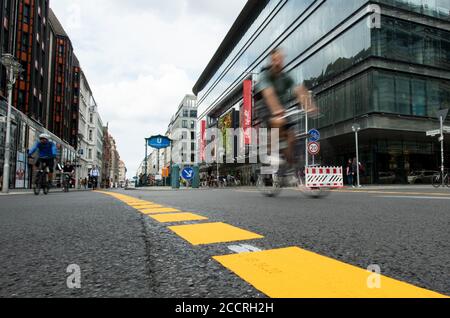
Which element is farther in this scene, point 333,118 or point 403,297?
point 333,118

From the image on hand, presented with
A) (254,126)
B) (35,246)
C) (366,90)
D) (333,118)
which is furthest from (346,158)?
Answer: (35,246)

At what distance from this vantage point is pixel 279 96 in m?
6.61

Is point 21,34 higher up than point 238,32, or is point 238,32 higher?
point 238,32

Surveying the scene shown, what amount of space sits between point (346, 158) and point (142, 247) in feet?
98.1

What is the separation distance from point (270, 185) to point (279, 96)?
217 cm

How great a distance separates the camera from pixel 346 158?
29.6m

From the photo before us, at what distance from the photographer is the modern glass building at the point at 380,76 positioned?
24.5 meters

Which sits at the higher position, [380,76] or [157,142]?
[380,76]

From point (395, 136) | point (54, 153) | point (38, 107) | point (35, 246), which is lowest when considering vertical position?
point (35, 246)

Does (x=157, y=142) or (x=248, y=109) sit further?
(x=248, y=109)

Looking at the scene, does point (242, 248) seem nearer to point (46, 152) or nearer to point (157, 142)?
point (46, 152)

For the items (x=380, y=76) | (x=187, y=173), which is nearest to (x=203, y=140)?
(x=187, y=173)

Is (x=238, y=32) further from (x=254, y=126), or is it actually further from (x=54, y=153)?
(x=54, y=153)

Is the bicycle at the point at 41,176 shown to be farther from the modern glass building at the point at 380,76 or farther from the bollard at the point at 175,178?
the modern glass building at the point at 380,76
